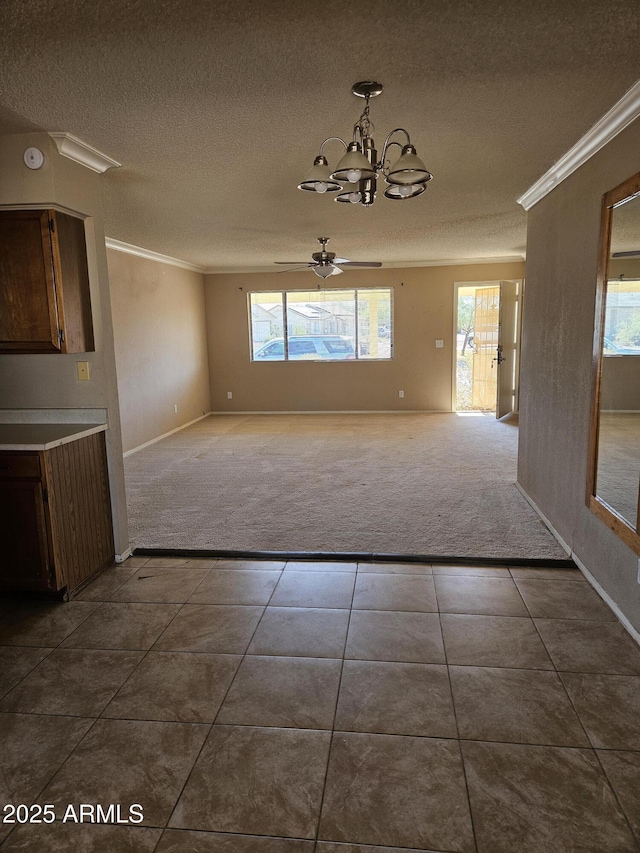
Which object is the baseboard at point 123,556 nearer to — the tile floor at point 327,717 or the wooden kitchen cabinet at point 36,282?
the tile floor at point 327,717

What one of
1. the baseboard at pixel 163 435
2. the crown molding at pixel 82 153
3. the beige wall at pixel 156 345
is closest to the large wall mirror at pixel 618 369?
the crown molding at pixel 82 153

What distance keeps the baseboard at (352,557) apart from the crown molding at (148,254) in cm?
384

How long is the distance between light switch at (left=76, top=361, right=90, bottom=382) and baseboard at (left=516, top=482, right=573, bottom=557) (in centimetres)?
302

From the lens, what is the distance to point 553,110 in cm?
250

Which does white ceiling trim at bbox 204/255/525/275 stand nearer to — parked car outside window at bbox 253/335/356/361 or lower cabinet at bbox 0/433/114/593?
parked car outside window at bbox 253/335/356/361

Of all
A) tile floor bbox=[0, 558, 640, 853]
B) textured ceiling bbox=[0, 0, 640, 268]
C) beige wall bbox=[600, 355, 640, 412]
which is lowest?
tile floor bbox=[0, 558, 640, 853]

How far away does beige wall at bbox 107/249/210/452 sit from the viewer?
20.2ft

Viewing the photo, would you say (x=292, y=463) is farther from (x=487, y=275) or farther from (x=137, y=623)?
(x=487, y=275)

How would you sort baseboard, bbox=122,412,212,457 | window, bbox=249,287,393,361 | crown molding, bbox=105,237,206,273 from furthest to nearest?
1. window, bbox=249,287,393,361
2. baseboard, bbox=122,412,212,457
3. crown molding, bbox=105,237,206,273

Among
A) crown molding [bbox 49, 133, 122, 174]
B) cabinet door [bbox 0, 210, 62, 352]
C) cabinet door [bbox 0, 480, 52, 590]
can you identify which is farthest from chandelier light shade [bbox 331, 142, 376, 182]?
cabinet door [bbox 0, 480, 52, 590]

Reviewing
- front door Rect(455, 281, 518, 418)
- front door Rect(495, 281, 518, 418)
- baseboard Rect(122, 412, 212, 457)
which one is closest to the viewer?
baseboard Rect(122, 412, 212, 457)

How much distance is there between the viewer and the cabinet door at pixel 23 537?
2740mm

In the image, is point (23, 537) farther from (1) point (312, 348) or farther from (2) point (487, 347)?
(2) point (487, 347)

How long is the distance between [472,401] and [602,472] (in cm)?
652
